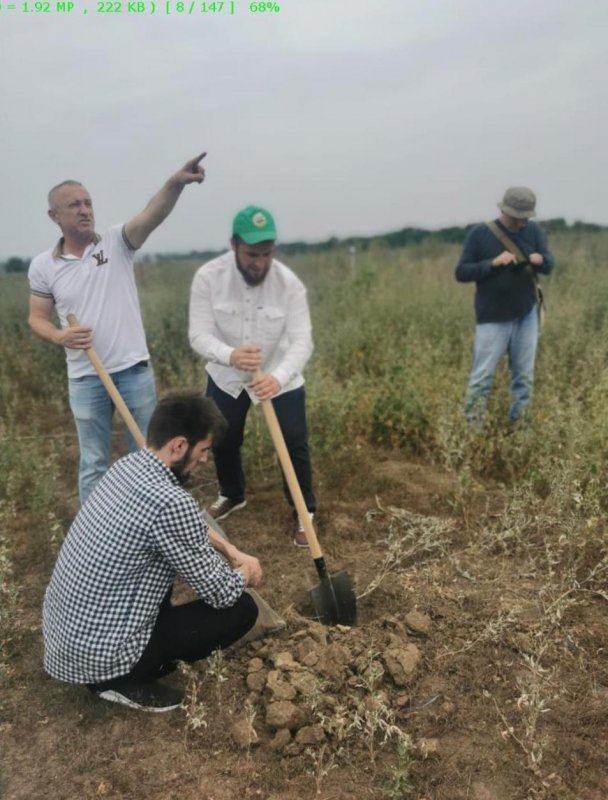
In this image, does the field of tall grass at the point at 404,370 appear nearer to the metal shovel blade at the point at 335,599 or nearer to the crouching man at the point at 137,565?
the metal shovel blade at the point at 335,599

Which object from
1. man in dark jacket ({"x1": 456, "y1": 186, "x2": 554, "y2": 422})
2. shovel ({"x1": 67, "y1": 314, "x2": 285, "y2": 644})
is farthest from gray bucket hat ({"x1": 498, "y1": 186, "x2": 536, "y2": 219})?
shovel ({"x1": 67, "y1": 314, "x2": 285, "y2": 644})

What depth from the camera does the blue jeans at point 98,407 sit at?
336 centimetres

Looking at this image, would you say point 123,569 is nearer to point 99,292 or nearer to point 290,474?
point 290,474

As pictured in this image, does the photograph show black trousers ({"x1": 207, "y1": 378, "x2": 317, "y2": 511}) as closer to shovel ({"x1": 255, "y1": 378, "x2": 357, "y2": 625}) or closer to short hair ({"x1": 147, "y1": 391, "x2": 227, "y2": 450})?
shovel ({"x1": 255, "y1": 378, "x2": 357, "y2": 625})

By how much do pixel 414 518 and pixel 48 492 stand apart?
2.03m

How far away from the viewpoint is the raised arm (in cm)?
312

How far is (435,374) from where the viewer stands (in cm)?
519

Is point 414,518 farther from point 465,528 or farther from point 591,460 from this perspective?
point 591,460

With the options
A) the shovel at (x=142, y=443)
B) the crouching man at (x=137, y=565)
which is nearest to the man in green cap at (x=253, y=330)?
the shovel at (x=142, y=443)

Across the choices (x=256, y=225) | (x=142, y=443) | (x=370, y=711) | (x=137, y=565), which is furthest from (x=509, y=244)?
(x=137, y=565)

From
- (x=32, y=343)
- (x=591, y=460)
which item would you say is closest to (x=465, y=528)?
(x=591, y=460)

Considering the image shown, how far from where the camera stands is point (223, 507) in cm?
391

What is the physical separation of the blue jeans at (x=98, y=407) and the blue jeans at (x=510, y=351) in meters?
2.21

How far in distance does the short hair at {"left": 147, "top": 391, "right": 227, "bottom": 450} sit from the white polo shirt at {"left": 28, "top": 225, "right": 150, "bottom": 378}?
3.74 ft
